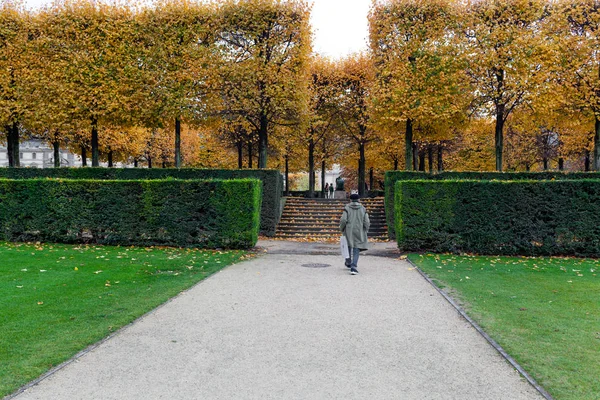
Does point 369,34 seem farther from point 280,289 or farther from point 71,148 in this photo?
point 71,148

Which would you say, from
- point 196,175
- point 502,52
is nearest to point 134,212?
point 196,175

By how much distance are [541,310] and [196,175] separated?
1708 cm

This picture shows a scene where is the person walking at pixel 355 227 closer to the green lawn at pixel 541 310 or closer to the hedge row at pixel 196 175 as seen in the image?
the green lawn at pixel 541 310

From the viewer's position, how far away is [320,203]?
24047 mm

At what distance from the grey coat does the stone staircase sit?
8486 mm

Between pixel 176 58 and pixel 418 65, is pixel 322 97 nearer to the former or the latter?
pixel 418 65

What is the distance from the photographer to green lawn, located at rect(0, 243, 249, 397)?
16.1 ft

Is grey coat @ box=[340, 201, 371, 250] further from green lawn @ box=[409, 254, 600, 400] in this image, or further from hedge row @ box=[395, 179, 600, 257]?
hedge row @ box=[395, 179, 600, 257]

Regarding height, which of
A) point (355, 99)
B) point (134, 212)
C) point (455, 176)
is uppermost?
point (355, 99)

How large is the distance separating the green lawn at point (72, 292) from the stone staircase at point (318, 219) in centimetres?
687

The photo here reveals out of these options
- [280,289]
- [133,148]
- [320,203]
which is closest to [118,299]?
[280,289]

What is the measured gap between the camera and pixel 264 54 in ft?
74.2

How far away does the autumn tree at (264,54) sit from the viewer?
72.8ft

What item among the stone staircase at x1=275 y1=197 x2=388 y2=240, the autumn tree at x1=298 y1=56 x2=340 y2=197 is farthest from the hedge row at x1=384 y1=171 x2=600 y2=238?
the autumn tree at x1=298 y1=56 x2=340 y2=197
